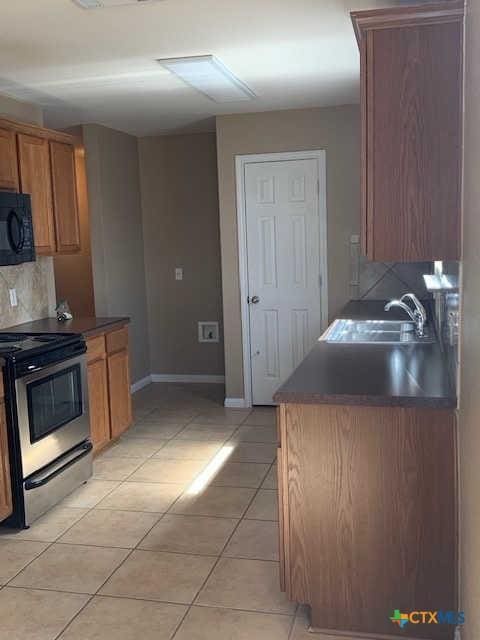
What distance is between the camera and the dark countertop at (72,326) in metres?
4.10

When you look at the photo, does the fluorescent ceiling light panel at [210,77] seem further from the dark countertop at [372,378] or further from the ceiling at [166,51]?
the dark countertop at [372,378]

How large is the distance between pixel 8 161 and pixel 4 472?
5.84ft

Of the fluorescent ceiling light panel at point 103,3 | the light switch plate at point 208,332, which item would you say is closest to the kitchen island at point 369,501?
the fluorescent ceiling light panel at point 103,3

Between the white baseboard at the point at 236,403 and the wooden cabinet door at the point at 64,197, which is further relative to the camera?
the white baseboard at the point at 236,403

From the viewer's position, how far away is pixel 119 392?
459 cm

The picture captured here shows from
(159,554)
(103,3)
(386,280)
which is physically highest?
(103,3)

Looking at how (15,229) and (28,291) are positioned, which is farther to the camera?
(28,291)

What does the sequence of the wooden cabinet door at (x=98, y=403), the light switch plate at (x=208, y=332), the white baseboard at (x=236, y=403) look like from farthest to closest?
the light switch plate at (x=208, y=332)
the white baseboard at (x=236, y=403)
the wooden cabinet door at (x=98, y=403)

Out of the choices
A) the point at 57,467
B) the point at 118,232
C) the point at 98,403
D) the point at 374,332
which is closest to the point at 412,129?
the point at 374,332

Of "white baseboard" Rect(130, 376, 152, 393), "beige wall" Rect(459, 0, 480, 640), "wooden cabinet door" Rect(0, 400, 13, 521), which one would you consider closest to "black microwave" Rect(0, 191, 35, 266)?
"wooden cabinet door" Rect(0, 400, 13, 521)

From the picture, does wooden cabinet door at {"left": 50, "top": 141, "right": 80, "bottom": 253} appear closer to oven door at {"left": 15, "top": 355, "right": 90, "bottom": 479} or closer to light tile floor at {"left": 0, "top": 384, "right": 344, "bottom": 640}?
oven door at {"left": 15, "top": 355, "right": 90, "bottom": 479}

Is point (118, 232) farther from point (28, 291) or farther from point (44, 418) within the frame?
point (44, 418)

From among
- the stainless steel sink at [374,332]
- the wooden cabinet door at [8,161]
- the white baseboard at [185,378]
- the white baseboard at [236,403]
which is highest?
the wooden cabinet door at [8,161]

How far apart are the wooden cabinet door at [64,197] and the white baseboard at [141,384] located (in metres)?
1.93
